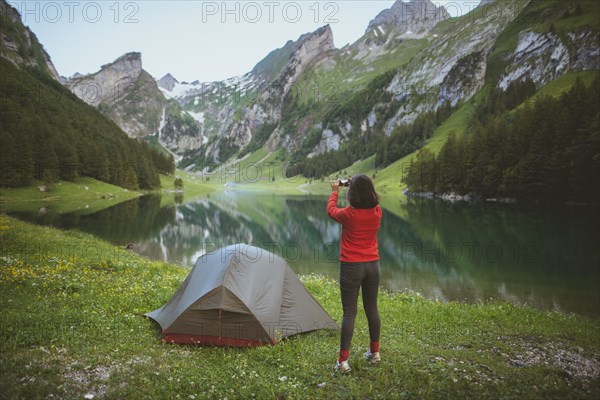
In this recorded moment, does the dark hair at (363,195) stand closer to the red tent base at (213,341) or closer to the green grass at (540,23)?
the red tent base at (213,341)

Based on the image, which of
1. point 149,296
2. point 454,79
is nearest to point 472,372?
point 149,296

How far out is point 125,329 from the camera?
10078 mm

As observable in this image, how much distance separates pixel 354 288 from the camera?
762cm

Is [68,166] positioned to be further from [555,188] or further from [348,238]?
[555,188]

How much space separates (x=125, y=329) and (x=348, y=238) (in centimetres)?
702

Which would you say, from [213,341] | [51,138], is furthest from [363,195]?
[51,138]

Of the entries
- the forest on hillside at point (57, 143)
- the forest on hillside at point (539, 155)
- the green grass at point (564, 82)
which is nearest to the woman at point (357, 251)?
the forest on hillside at point (539, 155)

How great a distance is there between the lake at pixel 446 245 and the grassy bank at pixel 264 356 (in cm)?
1064

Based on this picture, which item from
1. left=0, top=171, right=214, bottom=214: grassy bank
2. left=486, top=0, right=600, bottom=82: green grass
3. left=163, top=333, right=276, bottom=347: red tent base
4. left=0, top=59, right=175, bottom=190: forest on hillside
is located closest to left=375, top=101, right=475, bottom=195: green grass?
left=486, top=0, right=600, bottom=82: green grass

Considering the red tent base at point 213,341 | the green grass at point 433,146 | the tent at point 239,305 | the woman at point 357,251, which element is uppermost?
the green grass at point 433,146

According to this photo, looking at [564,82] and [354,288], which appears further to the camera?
[564,82]

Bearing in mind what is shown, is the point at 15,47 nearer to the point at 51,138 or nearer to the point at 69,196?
the point at 51,138

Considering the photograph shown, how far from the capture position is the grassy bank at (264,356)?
22.2 ft

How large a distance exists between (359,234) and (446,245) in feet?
116
